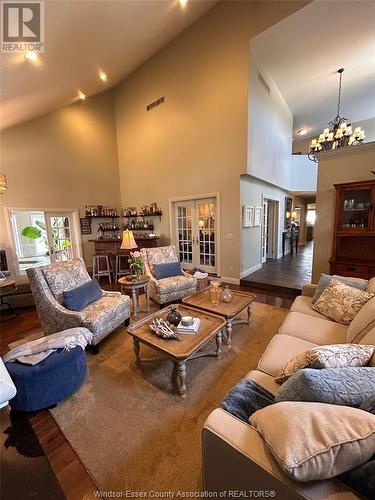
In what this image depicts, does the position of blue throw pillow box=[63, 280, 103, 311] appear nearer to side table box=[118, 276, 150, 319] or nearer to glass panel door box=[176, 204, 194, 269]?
side table box=[118, 276, 150, 319]

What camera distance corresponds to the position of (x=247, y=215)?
201 inches

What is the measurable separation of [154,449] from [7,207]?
19.6ft

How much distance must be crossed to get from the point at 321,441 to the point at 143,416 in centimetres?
140

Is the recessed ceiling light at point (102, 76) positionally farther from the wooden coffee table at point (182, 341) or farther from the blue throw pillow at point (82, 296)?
the wooden coffee table at point (182, 341)

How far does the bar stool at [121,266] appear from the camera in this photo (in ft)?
19.2

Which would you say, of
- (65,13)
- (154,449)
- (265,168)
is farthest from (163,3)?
(154,449)

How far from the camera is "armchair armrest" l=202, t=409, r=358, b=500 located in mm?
745

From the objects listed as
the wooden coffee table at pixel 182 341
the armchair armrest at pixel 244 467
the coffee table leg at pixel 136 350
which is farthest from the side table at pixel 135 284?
the armchair armrest at pixel 244 467

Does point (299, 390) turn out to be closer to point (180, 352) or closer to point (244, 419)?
point (244, 419)

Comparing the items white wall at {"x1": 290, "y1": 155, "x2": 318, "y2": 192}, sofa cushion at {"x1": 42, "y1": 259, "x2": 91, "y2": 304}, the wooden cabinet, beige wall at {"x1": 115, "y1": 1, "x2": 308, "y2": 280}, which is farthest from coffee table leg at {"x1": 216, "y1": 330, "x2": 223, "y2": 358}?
white wall at {"x1": 290, "y1": 155, "x2": 318, "y2": 192}

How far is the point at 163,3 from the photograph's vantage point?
151 inches

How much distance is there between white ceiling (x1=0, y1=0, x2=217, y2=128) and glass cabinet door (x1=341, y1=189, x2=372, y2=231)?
15.0ft

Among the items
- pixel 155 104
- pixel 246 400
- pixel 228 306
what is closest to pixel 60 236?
pixel 155 104

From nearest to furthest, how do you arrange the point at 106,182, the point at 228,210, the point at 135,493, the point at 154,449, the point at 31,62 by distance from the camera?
the point at 135,493 → the point at 154,449 → the point at 31,62 → the point at 228,210 → the point at 106,182
